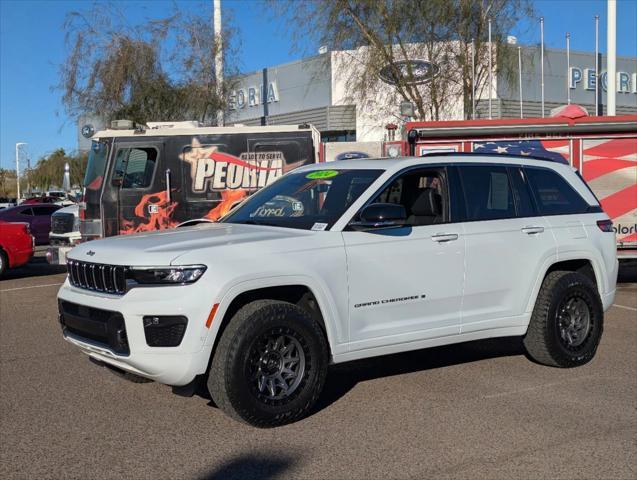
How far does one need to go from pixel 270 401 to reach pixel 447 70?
15481 millimetres

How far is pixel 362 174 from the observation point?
5.93 metres

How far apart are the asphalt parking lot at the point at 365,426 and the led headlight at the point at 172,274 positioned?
1055mm

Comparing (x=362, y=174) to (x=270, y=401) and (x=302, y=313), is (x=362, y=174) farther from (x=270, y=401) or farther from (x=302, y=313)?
(x=270, y=401)

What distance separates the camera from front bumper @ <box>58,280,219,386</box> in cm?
471

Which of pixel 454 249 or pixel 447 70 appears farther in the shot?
pixel 447 70

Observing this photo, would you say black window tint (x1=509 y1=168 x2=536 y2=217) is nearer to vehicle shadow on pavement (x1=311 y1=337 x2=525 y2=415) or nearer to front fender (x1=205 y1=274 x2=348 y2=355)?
vehicle shadow on pavement (x1=311 y1=337 x2=525 y2=415)

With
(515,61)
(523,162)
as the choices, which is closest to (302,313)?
(523,162)

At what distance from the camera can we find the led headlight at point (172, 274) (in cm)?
475

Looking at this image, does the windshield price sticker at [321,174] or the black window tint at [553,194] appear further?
the black window tint at [553,194]

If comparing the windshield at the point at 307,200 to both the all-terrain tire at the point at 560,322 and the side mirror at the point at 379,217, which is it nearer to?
the side mirror at the point at 379,217

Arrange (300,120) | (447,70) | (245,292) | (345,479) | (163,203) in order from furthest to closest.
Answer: (300,120) < (447,70) < (163,203) < (245,292) < (345,479)

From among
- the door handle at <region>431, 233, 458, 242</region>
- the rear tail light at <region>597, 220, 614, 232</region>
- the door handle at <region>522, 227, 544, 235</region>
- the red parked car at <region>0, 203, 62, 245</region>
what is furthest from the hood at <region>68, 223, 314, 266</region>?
the red parked car at <region>0, 203, 62, 245</region>

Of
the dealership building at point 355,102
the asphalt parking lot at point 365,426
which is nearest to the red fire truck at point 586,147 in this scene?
the asphalt parking lot at point 365,426

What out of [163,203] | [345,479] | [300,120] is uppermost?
[300,120]
